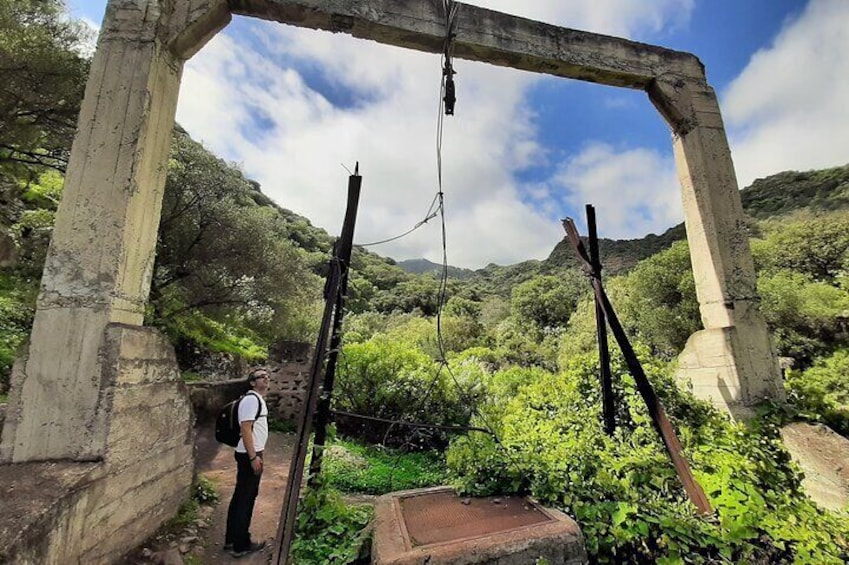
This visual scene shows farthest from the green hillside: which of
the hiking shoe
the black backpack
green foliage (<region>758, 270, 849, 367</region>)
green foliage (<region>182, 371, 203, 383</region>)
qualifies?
the hiking shoe

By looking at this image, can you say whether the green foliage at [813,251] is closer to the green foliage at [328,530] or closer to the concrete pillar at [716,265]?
the concrete pillar at [716,265]

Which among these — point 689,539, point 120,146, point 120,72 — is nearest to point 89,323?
point 120,146

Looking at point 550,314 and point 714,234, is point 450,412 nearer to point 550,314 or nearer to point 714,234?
point 714,234

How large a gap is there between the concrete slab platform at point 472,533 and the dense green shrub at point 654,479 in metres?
0.25

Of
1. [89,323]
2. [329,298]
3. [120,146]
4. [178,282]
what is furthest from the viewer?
[178,282]

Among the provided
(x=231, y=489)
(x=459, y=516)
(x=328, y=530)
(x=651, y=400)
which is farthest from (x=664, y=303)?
(x=328, y=530)

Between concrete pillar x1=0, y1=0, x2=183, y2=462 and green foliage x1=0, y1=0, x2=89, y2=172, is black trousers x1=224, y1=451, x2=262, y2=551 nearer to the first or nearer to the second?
concrete pillar x1=0, y1=0, x2=183, y2=462

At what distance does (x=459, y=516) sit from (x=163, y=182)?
13.4 ft

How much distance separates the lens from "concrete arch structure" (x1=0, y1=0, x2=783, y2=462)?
296 centimetres

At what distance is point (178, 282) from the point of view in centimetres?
1174

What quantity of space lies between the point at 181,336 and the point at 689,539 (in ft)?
45.4

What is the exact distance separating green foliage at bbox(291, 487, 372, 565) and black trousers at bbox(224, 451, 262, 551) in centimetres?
89

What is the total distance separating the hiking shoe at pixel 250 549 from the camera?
12.2 feet

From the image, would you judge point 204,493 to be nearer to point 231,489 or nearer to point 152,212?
point 231,489
